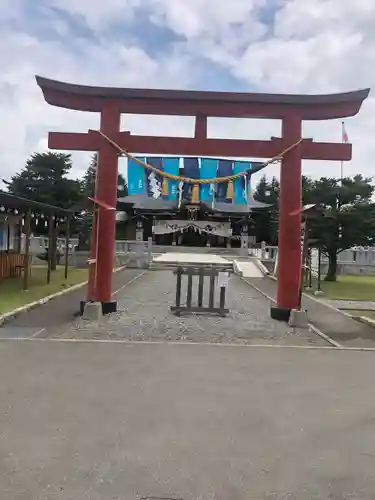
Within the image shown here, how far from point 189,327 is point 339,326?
345 centimetres

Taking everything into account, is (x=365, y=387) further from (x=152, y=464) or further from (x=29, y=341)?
(x=29, y=341)

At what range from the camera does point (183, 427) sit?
15.0ft

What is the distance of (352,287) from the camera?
22062mm

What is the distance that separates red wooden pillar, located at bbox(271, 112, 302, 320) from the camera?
39.1ft

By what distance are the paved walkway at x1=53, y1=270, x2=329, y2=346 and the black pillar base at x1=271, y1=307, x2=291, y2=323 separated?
0.64ft

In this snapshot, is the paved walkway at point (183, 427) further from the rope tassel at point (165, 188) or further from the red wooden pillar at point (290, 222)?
the rope tassel at point (165, 188)

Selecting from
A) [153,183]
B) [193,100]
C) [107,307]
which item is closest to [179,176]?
[153,183]

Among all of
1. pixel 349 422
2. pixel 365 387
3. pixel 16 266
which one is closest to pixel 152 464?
pixel 349 422

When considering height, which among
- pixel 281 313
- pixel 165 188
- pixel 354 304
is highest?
pixel 165 188

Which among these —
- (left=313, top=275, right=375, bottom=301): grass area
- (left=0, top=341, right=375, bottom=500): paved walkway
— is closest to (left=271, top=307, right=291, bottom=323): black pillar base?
(left=0, top=341, right=375, bottom=500): paved walkway

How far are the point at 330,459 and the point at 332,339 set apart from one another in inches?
231

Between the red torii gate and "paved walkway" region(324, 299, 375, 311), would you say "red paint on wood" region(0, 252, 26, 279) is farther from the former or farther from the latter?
"paved walkway" region(324, 299, 375, 311)

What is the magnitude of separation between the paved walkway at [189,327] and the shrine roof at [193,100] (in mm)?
4843

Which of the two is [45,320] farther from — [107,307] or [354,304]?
[354,304]
